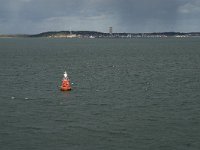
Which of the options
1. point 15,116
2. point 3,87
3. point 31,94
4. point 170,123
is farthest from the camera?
point 3,87

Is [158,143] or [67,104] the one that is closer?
[158,143]

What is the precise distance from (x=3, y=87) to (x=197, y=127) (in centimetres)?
3522

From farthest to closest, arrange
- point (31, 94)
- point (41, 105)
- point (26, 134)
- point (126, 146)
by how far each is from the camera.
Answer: point (31, 94), point (41, 105), point (26, 134), point (126, 146)

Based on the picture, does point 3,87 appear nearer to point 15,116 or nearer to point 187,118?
point 15,116

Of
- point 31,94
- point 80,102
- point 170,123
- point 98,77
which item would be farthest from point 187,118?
point 98,77

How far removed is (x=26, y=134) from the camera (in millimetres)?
41031

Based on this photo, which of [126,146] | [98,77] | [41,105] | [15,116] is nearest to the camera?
[126,146]

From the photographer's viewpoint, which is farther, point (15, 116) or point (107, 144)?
point (15, 116)

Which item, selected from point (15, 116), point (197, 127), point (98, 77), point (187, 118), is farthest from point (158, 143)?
point (98, 77)

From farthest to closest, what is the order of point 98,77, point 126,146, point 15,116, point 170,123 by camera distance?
point 98,77 → point 15,116 → point 170,123 → point 126,146

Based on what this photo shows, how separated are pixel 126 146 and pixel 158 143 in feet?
8.71

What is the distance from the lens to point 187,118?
46750mm

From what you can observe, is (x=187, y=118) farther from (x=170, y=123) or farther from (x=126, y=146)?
(x=126, y=146)

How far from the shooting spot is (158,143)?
38344 millimetres
